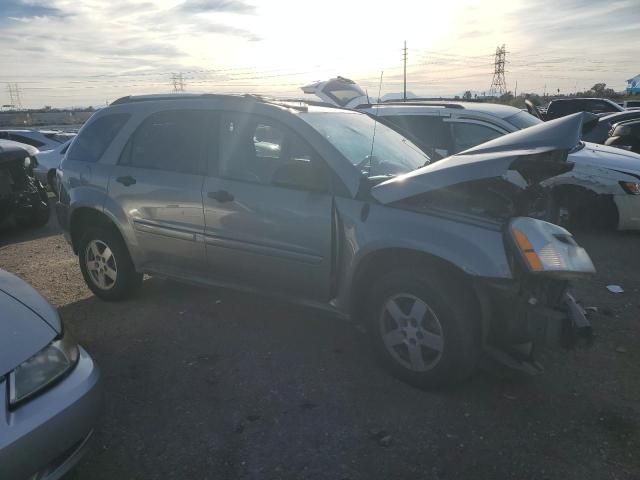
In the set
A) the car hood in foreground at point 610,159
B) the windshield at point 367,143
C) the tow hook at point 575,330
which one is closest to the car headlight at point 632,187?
the car hood in foreground at point 610,159

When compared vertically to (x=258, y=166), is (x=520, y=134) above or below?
above

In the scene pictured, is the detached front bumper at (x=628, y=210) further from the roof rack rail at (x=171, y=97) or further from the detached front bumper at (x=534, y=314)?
the roof rack rail at (x=171, y=97)

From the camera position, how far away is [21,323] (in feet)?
7.85

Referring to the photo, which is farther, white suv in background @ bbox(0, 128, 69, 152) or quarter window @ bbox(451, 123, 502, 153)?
white suv in background @ bbox(0, 128, 69, 152)

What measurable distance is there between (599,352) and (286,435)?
91.8 inches

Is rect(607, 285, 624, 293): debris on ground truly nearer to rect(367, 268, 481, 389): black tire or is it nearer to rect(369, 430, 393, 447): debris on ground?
rect(367, 268, 481, 389): black tire

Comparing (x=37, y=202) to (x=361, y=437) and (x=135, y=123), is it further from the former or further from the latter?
(x=361, y=437)

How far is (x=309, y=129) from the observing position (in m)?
3.64

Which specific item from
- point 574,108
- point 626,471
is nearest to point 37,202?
point 626,471

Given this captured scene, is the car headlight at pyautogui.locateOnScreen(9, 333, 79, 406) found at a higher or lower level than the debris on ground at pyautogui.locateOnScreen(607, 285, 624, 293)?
higher

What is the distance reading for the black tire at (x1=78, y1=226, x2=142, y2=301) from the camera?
467 centimetres

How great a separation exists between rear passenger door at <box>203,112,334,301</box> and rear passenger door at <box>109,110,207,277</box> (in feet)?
0.50

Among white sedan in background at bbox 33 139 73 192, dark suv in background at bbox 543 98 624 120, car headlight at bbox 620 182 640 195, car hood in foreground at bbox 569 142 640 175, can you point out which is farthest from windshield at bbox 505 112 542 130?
dark suv in background at bbox 543 98 624 120

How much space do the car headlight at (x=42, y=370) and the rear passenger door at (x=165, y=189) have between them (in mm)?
1698
